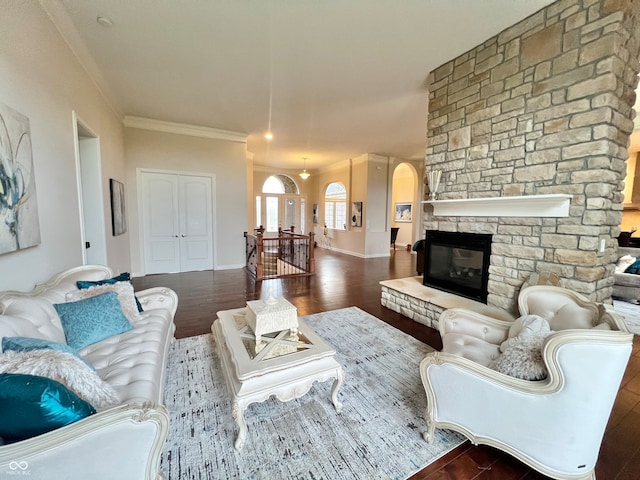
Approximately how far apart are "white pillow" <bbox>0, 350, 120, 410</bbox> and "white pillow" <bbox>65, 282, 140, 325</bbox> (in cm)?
111

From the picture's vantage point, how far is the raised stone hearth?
2.97 m

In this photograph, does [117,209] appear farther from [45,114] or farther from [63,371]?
[63,371]

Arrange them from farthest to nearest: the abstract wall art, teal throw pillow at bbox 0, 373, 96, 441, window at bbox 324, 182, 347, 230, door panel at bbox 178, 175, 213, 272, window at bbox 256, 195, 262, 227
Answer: window at bbox 256, 195, 262, 227 < window at bbox 324, 182, 347, 230 < door panel at bbox 178, 175, 213, 272 < the abstract wall art < teal throw pillow at bbox 0, 373, 96, 441

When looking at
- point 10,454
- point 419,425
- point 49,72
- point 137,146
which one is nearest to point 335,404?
point 419,425

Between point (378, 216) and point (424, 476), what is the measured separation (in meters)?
7.39

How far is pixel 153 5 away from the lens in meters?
2.43

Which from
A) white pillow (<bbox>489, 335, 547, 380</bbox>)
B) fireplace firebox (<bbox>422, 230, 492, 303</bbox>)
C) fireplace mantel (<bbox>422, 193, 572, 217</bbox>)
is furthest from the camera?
fireplace firebox (<bbox>422, 230, 492, 303</bbox>)

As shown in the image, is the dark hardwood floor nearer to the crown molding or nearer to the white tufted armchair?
the white tufted armchair

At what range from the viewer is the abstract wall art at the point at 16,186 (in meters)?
1.66

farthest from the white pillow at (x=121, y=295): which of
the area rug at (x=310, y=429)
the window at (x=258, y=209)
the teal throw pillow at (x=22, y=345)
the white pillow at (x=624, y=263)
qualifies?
the window at (x=258, y=209)

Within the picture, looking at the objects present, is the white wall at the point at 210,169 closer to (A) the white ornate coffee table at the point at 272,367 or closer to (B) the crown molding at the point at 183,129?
(B) the crown molding at the point at 183,129

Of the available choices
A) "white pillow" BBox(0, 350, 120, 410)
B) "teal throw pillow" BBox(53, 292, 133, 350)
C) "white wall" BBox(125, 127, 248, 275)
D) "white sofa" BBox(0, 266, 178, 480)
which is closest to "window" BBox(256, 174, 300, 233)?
"white wall" BBox(125, 127, 248, 275)

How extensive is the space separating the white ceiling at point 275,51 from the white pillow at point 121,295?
2433mm

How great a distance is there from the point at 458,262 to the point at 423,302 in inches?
27.0
